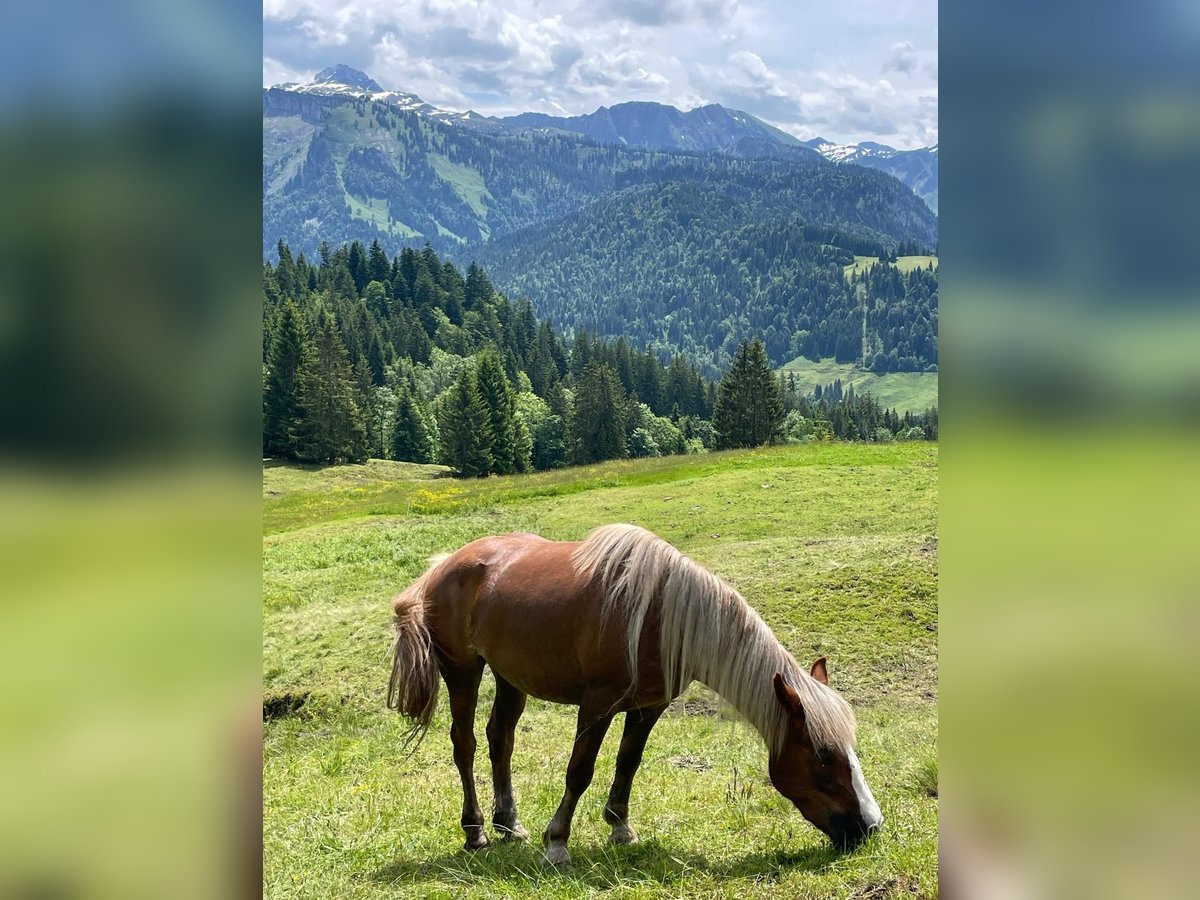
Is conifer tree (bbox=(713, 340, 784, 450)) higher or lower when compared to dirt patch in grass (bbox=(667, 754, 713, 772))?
higher

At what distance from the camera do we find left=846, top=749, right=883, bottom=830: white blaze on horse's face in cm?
557

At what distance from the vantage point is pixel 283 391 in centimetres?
6538

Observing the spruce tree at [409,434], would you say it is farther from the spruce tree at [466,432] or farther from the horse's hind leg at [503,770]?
the horse's hind leg at [503,770]

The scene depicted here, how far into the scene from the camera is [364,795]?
8.00 meters

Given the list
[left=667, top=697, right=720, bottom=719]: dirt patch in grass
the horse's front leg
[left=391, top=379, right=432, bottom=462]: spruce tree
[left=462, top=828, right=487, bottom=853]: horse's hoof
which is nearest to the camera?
the horse's front leg

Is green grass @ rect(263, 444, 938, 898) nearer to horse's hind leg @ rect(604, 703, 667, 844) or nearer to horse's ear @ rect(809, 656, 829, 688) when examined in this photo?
horse's hind leg @ rect(604, 703, 667, 844)

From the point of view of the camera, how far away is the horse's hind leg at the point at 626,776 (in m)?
6.33

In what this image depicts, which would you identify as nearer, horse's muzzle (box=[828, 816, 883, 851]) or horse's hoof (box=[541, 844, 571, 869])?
horse's muzzle (box=[828, 816, 883, 851])
